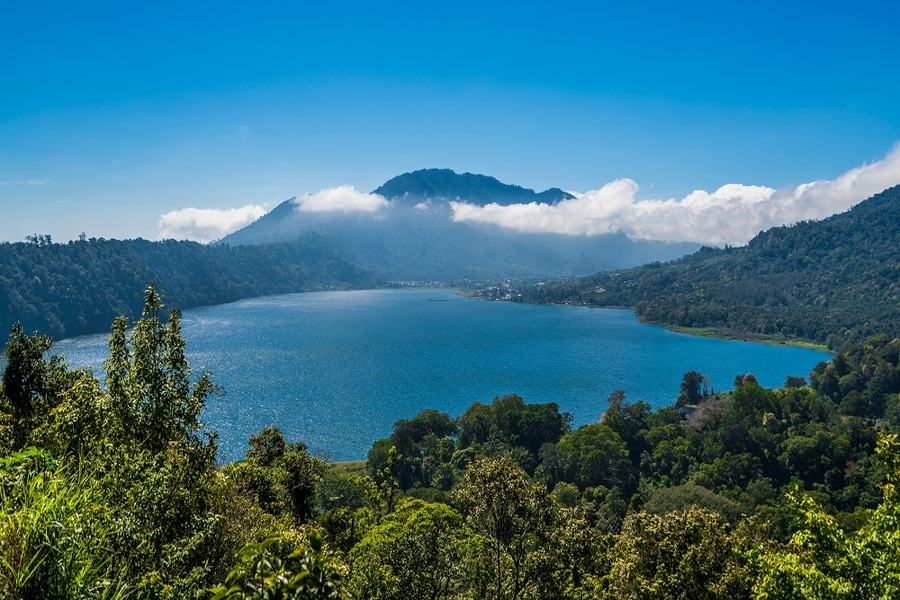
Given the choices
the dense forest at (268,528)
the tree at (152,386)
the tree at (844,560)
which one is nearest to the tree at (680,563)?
the dense forest at (268,528)

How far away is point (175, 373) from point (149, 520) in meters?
3.46

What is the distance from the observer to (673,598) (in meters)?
14.6

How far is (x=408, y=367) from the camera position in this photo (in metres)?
119

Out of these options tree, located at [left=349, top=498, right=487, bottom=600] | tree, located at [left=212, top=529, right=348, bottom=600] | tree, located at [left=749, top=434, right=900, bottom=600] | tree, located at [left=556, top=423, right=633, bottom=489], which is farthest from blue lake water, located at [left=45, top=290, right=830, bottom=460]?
tree, located at [left=212, top=529, right=348, bottom=600]

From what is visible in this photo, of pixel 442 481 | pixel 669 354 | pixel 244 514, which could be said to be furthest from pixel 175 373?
pixel 669 354

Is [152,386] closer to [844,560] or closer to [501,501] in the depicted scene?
[501,501]

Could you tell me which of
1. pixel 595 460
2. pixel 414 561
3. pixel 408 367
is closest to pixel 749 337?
pixel 408 367

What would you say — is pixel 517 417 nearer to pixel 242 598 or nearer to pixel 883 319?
pixel 242 598

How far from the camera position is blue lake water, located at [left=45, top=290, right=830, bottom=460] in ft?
269

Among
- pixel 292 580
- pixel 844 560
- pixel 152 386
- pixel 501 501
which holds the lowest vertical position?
pixel 844 560

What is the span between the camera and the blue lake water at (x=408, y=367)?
82.1 meters

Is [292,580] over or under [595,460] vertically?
over

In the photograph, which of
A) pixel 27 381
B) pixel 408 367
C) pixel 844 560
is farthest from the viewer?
pixel 408 367

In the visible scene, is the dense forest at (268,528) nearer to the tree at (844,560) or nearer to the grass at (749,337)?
the tree at (844,560)
